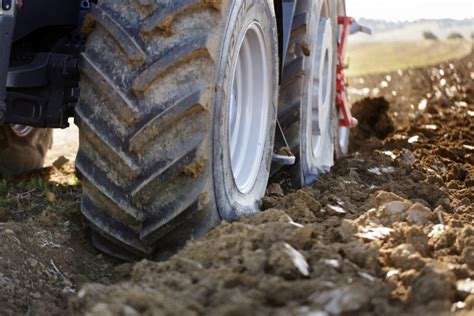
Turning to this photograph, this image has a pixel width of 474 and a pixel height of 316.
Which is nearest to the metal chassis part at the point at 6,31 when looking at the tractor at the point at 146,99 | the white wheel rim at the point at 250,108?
the tractor at the point at 146,99

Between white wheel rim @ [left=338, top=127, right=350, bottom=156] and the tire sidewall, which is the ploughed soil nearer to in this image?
the tire sidewall

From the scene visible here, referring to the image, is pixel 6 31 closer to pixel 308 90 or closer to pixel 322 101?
pixel 308 90

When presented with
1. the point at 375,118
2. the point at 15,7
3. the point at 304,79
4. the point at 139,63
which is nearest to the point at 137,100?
the point at 139,63

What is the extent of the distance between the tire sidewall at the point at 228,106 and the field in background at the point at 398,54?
11.8 m

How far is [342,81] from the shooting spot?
22.2 feet

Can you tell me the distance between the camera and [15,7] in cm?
374

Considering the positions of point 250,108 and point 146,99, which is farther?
point 250,108

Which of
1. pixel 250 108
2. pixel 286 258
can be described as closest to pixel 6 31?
pixel 250 108

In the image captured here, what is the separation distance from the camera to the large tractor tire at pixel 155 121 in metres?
3.46

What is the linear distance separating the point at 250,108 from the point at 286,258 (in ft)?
5.27

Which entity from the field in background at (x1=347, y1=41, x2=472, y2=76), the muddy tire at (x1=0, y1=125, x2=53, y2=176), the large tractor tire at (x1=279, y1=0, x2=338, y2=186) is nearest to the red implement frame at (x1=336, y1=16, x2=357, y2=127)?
the large tractor tire at (x1=279, y1=0, x2=338, y2=186)

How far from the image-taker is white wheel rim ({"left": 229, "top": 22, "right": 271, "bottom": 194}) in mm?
4289

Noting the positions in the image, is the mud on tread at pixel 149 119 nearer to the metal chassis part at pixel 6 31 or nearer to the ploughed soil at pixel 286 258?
the ploughed soil at pixel 286 258

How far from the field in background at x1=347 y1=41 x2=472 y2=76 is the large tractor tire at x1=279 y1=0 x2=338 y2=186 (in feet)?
33.6
